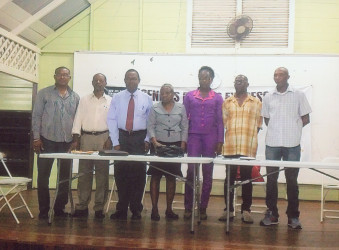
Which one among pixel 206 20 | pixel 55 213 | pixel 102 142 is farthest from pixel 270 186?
pixel 206 20

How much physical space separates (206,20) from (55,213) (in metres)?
4.11

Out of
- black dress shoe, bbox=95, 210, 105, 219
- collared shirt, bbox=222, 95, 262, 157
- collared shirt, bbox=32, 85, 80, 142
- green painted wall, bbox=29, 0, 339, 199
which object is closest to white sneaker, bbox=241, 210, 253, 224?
collared shirt, bbox=222, 95, 262, 157

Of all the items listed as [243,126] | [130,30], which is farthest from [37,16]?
[243,126]

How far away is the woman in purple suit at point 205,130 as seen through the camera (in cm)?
419

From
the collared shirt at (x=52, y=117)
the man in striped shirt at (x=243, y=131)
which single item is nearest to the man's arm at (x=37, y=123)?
the collared shirt at (x=52, y=117)

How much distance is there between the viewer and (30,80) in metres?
6.72

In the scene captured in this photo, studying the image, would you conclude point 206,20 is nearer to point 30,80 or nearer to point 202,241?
point 30,80

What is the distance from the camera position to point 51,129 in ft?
13.7

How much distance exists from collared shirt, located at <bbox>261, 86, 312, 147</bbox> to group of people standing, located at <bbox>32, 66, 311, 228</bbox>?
1 cm

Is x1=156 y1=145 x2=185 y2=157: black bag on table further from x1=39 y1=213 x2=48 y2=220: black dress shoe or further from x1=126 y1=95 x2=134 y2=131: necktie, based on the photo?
x1=39 y1=213 x2=48 y2=220: black dress shoe

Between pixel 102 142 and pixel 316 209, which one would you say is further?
pixel 316 209

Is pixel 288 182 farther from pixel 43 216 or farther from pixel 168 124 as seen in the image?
pixel 43 216

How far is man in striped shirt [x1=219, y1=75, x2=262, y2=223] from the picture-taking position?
13.7 ft

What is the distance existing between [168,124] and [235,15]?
132 inches
